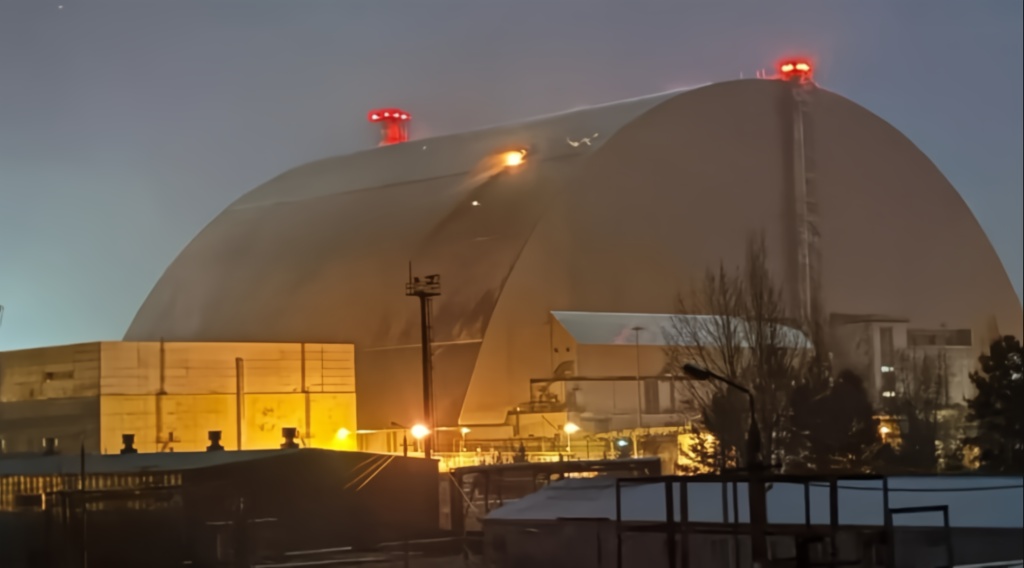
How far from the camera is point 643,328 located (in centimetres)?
349

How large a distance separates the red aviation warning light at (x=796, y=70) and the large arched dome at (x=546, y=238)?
0.05 metres

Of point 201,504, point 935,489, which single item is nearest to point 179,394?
point 201,504

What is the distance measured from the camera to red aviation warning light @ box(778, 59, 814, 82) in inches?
148

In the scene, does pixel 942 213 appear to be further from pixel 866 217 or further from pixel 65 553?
pixel 65 553

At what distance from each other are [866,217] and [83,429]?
7.29 ft

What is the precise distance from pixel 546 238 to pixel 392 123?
23.9 inches

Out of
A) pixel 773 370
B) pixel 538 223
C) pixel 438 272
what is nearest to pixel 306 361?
pixel 438 272

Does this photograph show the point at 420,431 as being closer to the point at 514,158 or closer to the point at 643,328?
the point at 643,328

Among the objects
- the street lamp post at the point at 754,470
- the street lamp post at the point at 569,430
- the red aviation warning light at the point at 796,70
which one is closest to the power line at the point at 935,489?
the street lamp post at the point at 754,470

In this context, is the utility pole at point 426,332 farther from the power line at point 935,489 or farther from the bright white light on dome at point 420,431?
the power line at point 935,489

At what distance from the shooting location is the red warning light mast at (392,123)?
12.1 feet

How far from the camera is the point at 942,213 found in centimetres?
379

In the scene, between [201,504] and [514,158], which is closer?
[201,504]

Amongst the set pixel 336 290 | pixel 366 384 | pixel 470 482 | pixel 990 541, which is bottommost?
pixel 990 541
